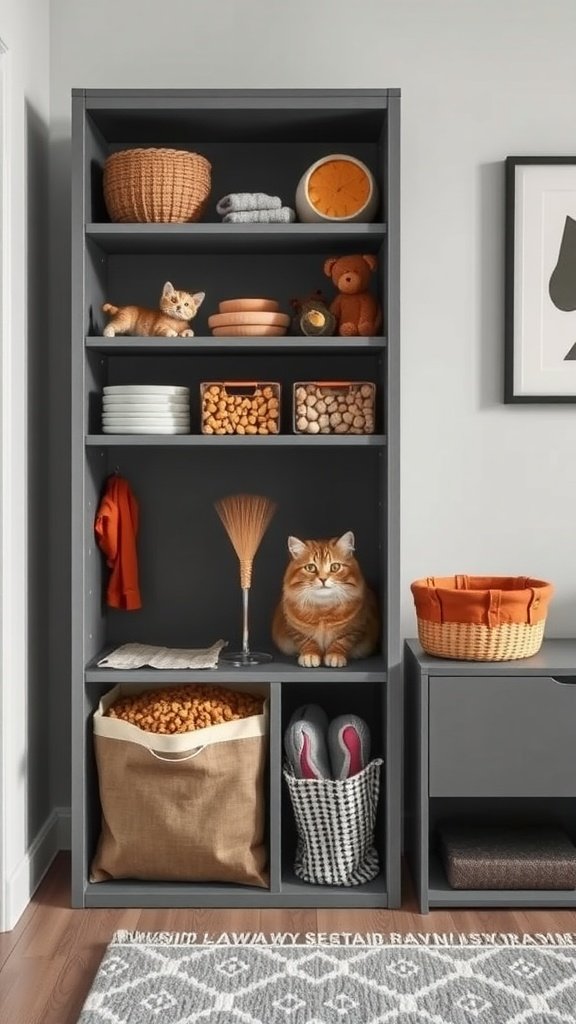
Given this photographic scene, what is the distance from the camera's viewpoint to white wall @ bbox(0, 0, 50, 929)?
2.62m

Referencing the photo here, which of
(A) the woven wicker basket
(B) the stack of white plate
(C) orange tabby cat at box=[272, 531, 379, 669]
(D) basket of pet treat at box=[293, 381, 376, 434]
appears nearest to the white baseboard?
(C) orange tabby cat at box=[272, 531, 379, 669]

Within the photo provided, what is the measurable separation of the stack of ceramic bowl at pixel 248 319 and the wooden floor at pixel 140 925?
4.92ft

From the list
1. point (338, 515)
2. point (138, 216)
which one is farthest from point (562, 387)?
point (138, 216)

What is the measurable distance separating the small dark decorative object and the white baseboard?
158cm

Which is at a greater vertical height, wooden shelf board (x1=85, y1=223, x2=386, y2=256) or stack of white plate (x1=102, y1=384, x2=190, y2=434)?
wooden shelf board (x1=85, y1=223, x2=386, y2=256)

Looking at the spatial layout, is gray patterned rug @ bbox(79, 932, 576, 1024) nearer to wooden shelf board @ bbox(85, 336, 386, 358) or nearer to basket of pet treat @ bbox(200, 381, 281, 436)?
basket of pet treat @ bbox(200, 381, 281, 436)

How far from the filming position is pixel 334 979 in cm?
232

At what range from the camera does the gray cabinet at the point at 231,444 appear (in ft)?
8.97

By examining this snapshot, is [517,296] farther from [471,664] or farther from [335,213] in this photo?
[471,664]

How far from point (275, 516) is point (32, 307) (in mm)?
906

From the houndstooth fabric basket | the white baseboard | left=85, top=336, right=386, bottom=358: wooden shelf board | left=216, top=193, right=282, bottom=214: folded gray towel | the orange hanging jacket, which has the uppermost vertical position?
left=216, top=193, right=282, bottom=214: folded gray towel

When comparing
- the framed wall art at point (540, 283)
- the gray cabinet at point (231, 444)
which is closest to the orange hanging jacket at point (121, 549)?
the gray cabinet at point (231, 444)

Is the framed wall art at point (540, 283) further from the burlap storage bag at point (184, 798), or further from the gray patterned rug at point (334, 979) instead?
the gray patterned rug at point (334, 979)

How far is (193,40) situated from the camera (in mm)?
3078
